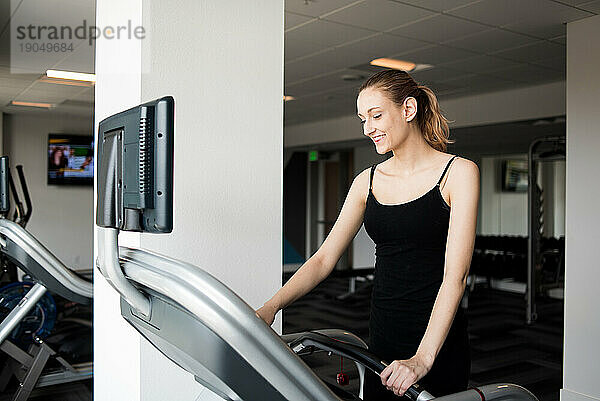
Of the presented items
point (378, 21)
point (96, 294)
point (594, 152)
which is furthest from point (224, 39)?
point (594, 152)

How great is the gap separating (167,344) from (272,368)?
0.24 metres

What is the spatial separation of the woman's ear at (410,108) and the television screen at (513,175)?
26.8ft

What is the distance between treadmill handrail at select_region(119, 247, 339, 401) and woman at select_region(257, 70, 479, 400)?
552 millimetres

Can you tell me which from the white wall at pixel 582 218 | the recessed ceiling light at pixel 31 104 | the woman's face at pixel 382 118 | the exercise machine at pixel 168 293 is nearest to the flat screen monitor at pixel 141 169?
the exercise machine at pixel 168 293

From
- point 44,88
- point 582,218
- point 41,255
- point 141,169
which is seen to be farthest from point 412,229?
point 44,88

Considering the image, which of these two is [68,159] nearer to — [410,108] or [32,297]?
[32,297]

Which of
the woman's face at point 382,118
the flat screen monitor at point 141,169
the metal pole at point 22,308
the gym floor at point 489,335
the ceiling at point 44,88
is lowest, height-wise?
the gym floor at point 489,335

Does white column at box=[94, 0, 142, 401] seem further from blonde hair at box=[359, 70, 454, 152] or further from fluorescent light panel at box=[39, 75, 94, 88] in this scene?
fluorescent light panel at box=[39, 75, 94, 88]

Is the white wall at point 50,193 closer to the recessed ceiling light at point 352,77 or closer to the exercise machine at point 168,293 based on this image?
the recessed ceiling light at point 352,77

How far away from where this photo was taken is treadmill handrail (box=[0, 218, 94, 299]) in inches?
96.3

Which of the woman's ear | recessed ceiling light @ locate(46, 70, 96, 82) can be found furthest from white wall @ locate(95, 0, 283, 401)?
recessed ceiling light @ locate(46, 70, 96, 82)

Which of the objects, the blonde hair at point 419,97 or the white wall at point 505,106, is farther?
the white wall at point 505,106

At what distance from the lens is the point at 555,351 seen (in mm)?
5047

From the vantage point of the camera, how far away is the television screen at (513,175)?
30.1ft
